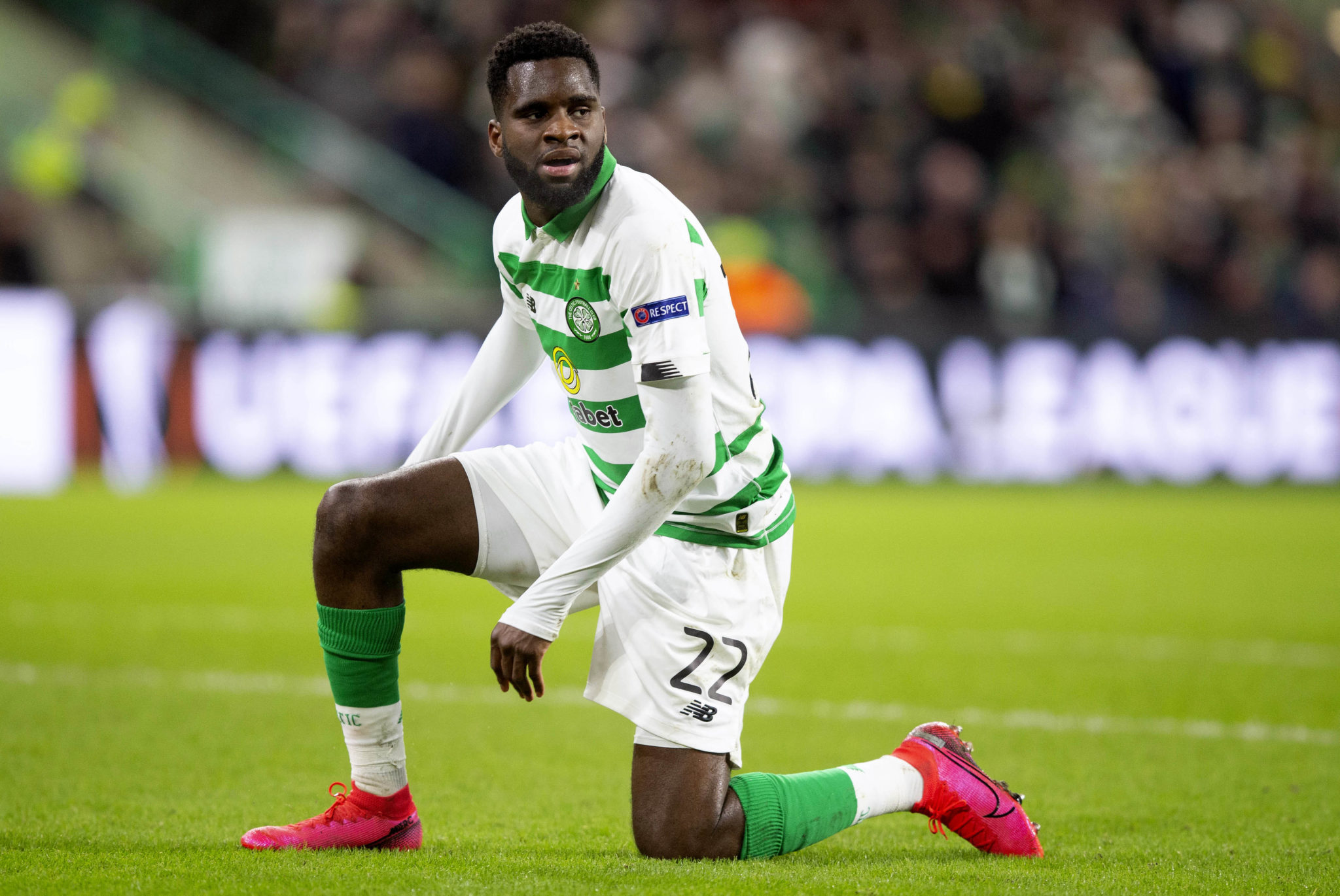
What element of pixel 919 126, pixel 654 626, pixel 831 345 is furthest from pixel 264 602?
pixel 919 126

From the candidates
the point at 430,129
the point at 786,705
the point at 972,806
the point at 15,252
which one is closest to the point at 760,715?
the point at 786,705

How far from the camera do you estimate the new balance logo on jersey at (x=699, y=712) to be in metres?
3.47

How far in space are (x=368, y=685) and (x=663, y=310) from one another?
1.11 m

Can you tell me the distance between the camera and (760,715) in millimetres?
5496

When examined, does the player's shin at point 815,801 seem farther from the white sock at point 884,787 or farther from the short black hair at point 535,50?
the short black hair at point 535,50

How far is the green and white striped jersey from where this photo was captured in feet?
10.7

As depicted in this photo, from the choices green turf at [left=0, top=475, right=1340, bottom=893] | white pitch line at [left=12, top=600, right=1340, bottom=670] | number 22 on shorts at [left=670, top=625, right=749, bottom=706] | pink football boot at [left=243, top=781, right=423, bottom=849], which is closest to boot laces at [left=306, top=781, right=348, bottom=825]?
pink football boot at [left=243, top=781, right=423, bottom=849]

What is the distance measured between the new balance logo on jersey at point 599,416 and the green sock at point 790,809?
850 mm

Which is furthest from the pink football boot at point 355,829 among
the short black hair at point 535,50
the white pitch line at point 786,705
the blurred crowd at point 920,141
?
the blurred crowd at point 920,141

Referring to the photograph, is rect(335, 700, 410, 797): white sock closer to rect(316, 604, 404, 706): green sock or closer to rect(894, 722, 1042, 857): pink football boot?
rect(316, 604, 404, 706): green sock

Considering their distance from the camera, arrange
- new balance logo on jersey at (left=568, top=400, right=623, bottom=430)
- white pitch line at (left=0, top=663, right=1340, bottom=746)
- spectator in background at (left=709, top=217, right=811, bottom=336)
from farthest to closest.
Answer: spectator in background at (left=709, top=217, right=811, bottom=336), white pitch line at (left=0, top=663, right=1340, bottom=746), new balance logo on jersey at (left=568, top=400, right=623, bottom=430)

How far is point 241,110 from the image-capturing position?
15938 millimetres

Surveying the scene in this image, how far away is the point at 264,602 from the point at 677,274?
17.1 feet

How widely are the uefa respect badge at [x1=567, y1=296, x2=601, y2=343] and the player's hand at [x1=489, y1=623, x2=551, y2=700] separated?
678 millimetres
